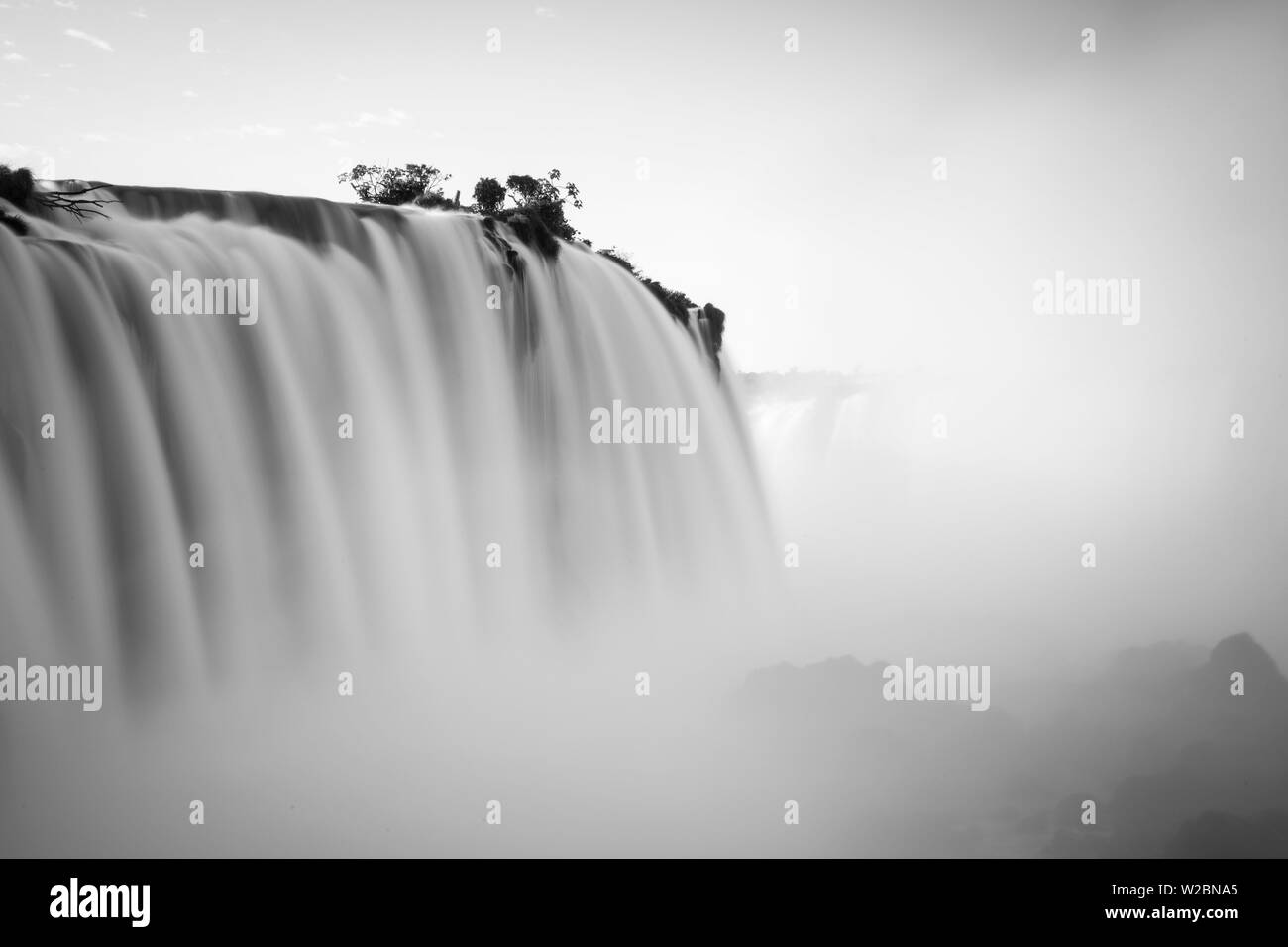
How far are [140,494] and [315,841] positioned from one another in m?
4.26

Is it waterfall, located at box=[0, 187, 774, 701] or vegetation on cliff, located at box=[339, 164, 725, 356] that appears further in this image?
vegetation on cliff, located at box=[339, 164, 725, 356]

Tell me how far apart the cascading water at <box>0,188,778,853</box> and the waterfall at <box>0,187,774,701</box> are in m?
0.03

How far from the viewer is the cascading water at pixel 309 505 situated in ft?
24.1

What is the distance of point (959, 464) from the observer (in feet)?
79.8

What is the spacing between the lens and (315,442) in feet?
29.2

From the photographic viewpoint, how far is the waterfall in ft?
23.9

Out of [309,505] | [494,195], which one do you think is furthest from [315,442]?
[494,195]

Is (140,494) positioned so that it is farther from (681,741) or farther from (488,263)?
(681,741)

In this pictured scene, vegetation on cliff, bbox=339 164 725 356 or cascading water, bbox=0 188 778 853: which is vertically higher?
vegetation on cliff, bbox=339 164 725 356

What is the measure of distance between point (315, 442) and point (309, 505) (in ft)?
2.50

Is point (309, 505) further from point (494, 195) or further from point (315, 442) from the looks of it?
point (494, 195)

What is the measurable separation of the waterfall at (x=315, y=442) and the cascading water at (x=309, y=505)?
3 centimetres

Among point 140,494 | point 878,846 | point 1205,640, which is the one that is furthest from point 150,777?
point 1205,640

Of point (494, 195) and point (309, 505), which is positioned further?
point (494, 195)
